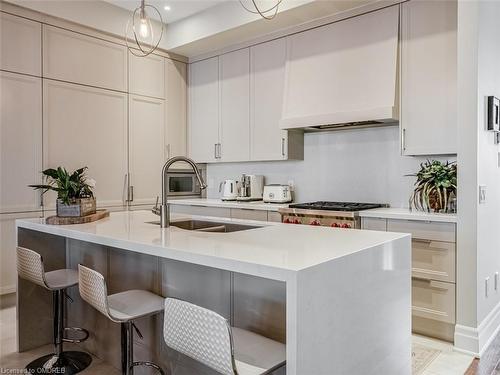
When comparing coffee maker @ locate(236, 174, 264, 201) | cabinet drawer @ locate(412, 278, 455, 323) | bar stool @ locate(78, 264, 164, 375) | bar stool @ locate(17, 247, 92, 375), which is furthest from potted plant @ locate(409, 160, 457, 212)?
bar stool @ locate(17, 247, 92, 375)

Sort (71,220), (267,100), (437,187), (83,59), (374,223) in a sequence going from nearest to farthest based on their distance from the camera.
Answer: (71,220) → (437,187) → (374,223) → (83,59) → (267,100)

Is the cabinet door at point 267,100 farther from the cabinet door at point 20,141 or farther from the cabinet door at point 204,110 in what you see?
the cabinet door at point 20,141

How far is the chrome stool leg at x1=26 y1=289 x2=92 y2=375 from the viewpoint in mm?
2311

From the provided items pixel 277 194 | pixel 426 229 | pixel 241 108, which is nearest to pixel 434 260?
pixel 426 229

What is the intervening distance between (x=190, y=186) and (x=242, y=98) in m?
1.40

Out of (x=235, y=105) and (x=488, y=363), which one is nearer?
(x=488, y=363)

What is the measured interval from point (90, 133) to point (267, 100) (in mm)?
1888

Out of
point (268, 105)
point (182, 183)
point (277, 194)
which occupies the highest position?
point (268, 105)

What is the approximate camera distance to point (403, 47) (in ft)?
10.8

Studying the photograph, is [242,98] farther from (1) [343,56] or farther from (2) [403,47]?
(2) [403,47]

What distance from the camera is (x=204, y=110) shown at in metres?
4.91

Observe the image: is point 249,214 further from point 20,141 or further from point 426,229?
point 20,141

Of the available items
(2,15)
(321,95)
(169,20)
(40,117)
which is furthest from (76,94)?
(321,95)

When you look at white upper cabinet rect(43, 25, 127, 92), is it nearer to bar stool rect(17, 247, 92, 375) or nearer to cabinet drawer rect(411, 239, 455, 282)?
bar stool rect(17, 247, 92, 375)
